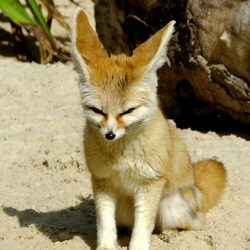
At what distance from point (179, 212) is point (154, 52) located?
1116 millimetres

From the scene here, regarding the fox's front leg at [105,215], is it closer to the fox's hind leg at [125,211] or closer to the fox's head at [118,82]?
the fox's hind leg at [125,211]

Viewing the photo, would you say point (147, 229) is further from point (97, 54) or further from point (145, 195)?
point (97, 54)

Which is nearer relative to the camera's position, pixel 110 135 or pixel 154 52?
pixel 110 135

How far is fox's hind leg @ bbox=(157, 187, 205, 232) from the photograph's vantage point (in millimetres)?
4301

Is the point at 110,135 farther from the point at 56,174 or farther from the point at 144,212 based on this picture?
the point at 56,174

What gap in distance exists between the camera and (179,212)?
14.2 feet

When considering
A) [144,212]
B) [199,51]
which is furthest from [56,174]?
[199,51]

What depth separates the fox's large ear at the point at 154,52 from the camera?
3.76 meters

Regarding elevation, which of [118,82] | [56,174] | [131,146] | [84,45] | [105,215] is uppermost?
[84,45]

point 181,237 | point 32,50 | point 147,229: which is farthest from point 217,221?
point 32,50

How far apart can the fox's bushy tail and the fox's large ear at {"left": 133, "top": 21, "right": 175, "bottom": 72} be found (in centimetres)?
113

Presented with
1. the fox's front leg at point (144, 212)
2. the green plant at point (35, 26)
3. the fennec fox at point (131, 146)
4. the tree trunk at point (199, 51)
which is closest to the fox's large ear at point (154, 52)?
the fennec fox at point (131, 146)

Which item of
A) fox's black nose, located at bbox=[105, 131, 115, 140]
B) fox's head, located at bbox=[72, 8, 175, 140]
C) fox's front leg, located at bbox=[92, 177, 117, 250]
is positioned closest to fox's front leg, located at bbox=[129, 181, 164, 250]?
fox's front leg, located at bbox=[92, 177, 117, 250]

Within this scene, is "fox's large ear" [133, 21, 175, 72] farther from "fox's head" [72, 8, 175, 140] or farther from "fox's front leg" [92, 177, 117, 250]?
"fox's front leg" [92, 177, 117, 250]
